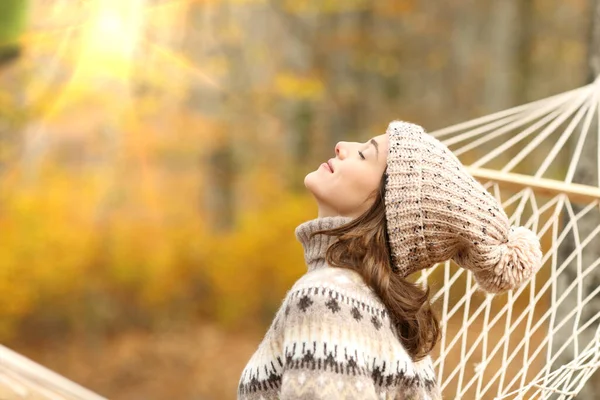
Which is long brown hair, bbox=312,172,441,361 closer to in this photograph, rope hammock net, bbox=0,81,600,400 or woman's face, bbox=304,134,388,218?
woman's face, bbox=304,134,388,218

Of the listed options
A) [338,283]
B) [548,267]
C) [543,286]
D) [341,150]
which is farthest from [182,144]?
[338,283]

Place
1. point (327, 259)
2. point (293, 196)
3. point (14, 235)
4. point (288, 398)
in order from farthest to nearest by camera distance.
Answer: point (293, 196), point (14, 235), point (327, 259), point (288, 398)

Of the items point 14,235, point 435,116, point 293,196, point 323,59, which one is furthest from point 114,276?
point 435,116

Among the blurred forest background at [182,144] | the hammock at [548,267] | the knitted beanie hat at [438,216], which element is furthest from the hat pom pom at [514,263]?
the blurred forest background at [182,144]

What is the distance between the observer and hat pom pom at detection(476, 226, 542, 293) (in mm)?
1089

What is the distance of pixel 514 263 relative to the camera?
109 cm

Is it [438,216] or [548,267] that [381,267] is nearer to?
[438,216]

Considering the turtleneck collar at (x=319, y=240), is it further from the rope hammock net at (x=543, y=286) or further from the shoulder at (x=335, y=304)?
the rope hammock net at (x=543, y=286)

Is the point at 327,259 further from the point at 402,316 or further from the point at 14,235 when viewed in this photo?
the point at 14,235

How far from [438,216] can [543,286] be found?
3.93 feet

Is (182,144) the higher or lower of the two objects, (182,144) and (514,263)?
the higher

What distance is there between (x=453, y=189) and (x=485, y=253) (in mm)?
93

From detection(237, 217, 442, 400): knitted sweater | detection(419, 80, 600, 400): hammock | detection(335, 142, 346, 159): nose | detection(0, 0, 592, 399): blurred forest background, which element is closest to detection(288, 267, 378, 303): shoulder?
detection(237, 217, 442, 400): knitted sweater

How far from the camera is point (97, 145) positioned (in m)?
3.27
